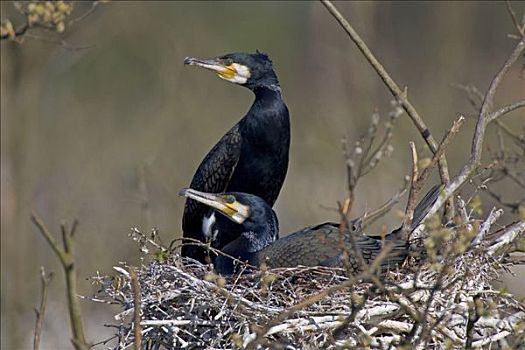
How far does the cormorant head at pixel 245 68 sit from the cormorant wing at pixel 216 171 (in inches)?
13.1

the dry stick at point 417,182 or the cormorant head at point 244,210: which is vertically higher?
the dry stick at point 417,182

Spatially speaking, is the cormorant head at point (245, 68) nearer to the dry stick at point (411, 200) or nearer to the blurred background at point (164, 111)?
the dry stick at point (411, 200)

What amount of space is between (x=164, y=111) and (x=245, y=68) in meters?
7.01

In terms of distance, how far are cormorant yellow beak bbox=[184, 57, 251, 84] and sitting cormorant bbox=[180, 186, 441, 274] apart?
0.66 meters

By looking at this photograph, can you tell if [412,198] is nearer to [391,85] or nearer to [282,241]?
[391,85]

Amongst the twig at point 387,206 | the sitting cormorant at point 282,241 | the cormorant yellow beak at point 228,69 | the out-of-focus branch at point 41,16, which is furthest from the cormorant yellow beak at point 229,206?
the twig at point 387,206

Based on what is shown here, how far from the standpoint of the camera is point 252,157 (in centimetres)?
574

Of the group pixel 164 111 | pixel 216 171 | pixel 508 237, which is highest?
pixel 508 237

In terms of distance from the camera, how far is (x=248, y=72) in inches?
218

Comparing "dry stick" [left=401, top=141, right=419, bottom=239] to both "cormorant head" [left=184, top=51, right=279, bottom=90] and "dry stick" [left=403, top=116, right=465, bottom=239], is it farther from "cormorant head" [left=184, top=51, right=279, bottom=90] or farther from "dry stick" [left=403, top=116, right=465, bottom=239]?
"cormorant head" [left=184, top=51, right=279, bottom=90]

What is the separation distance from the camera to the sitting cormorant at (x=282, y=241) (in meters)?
4.40

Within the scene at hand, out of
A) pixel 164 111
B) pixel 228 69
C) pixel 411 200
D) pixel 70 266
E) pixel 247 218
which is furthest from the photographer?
pixel 164 111

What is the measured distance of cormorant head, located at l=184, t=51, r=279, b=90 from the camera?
17.8ft

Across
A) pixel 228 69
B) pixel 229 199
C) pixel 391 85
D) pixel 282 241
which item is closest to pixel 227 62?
pixel 228 69
